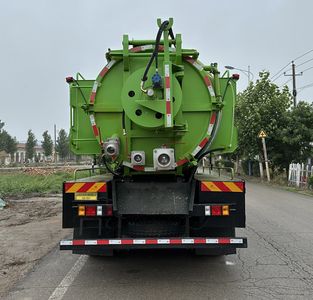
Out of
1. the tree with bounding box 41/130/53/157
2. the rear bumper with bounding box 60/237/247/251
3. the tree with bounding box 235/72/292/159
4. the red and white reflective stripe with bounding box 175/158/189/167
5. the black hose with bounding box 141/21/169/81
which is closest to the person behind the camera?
the rear bumper with bounding box 60/237/247/251

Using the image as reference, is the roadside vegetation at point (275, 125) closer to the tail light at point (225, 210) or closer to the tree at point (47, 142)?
the tail light at point (225, 210)

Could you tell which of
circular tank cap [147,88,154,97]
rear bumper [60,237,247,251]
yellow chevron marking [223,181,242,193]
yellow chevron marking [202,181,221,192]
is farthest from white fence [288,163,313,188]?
circular tank cap [147,88,154,97]

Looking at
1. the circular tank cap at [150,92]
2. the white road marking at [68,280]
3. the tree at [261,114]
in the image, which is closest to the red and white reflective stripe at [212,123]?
the circular tank cap at [150,92]

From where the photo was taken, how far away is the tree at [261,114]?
84.5ft

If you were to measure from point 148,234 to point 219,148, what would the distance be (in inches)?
65.0

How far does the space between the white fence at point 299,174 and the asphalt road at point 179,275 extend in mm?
13967

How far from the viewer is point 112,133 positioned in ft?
19.6

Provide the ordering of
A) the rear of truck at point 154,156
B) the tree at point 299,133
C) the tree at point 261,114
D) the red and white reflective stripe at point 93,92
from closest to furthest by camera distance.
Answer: the rear of truck at point 154,156
the red and white reflective stripe at point 93,92
the tree at point 299,133
the tree at point 261,114

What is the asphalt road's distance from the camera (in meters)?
5.14

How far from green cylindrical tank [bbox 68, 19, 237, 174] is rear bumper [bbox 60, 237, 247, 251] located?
95 cm

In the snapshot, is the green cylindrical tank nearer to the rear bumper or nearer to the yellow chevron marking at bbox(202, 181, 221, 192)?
the yellow chevron marking at bbox(202, 181, 221, 192)

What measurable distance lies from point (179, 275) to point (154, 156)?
1747 millimetres

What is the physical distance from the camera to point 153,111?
5582 mm

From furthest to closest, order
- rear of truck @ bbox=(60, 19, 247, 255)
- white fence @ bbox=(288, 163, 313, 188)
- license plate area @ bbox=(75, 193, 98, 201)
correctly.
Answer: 1. white fence @ bbox=(288, 163, 313, 188)
2. license plate area @ bbox=(75, 193, 98, 201)
3. rear of truck @ bbox=(60, 19, 247, 255)
